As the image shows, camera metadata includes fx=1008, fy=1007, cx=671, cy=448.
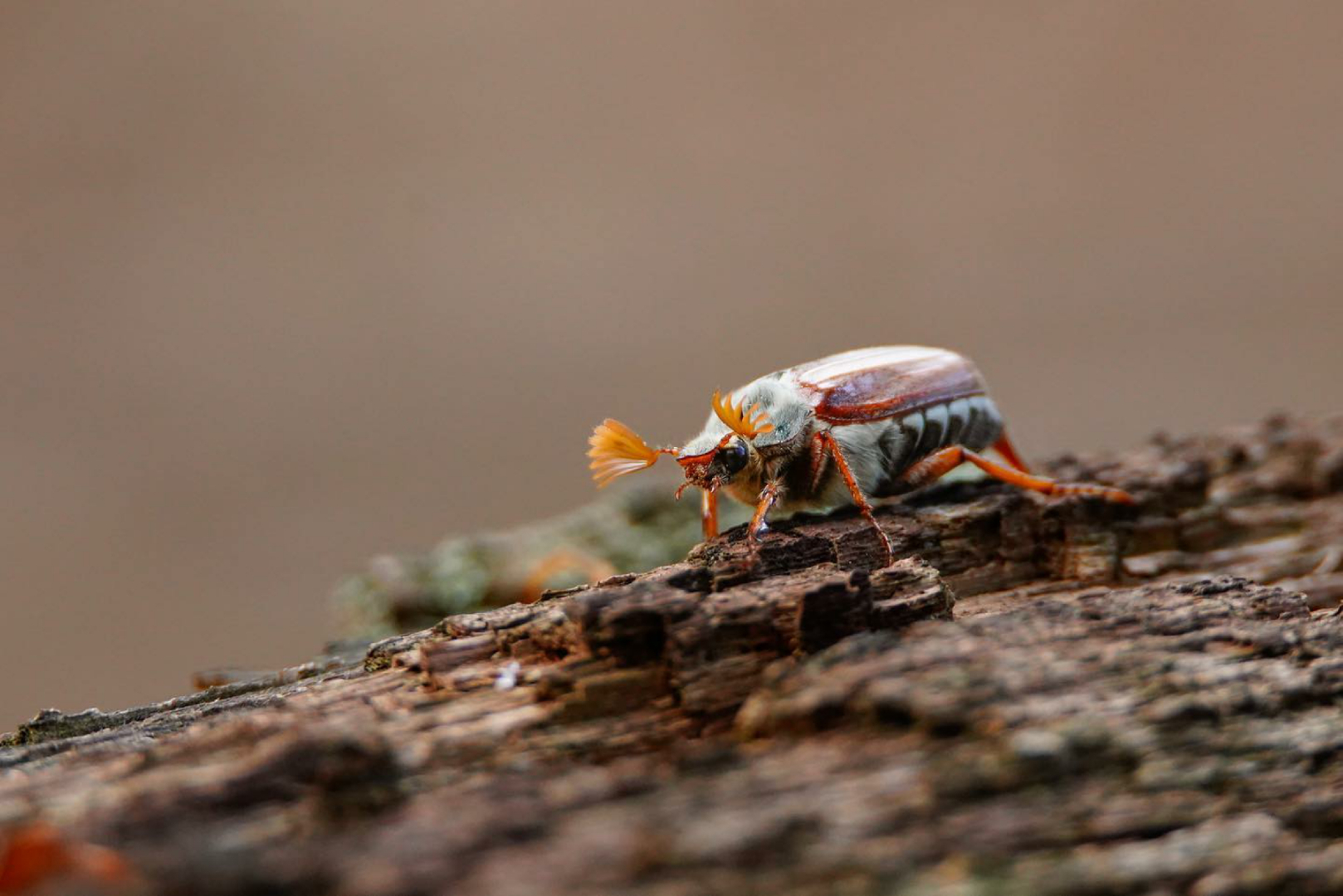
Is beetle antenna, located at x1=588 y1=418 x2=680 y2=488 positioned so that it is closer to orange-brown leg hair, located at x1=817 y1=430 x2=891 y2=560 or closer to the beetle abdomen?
orange-brown leg hair, located at x1=817 y1=430 x2=891 y2=560

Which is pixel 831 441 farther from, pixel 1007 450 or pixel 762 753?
pixel 762 753

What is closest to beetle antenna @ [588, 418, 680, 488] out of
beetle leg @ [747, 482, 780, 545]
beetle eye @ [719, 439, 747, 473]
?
beetle eye @ [719, 439, 747, 473]

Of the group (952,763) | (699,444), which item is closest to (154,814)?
(952,763)

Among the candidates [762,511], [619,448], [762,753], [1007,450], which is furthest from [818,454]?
[762,753]

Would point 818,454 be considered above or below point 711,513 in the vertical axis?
above

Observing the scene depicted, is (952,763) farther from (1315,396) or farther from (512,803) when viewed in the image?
(1315,396)
